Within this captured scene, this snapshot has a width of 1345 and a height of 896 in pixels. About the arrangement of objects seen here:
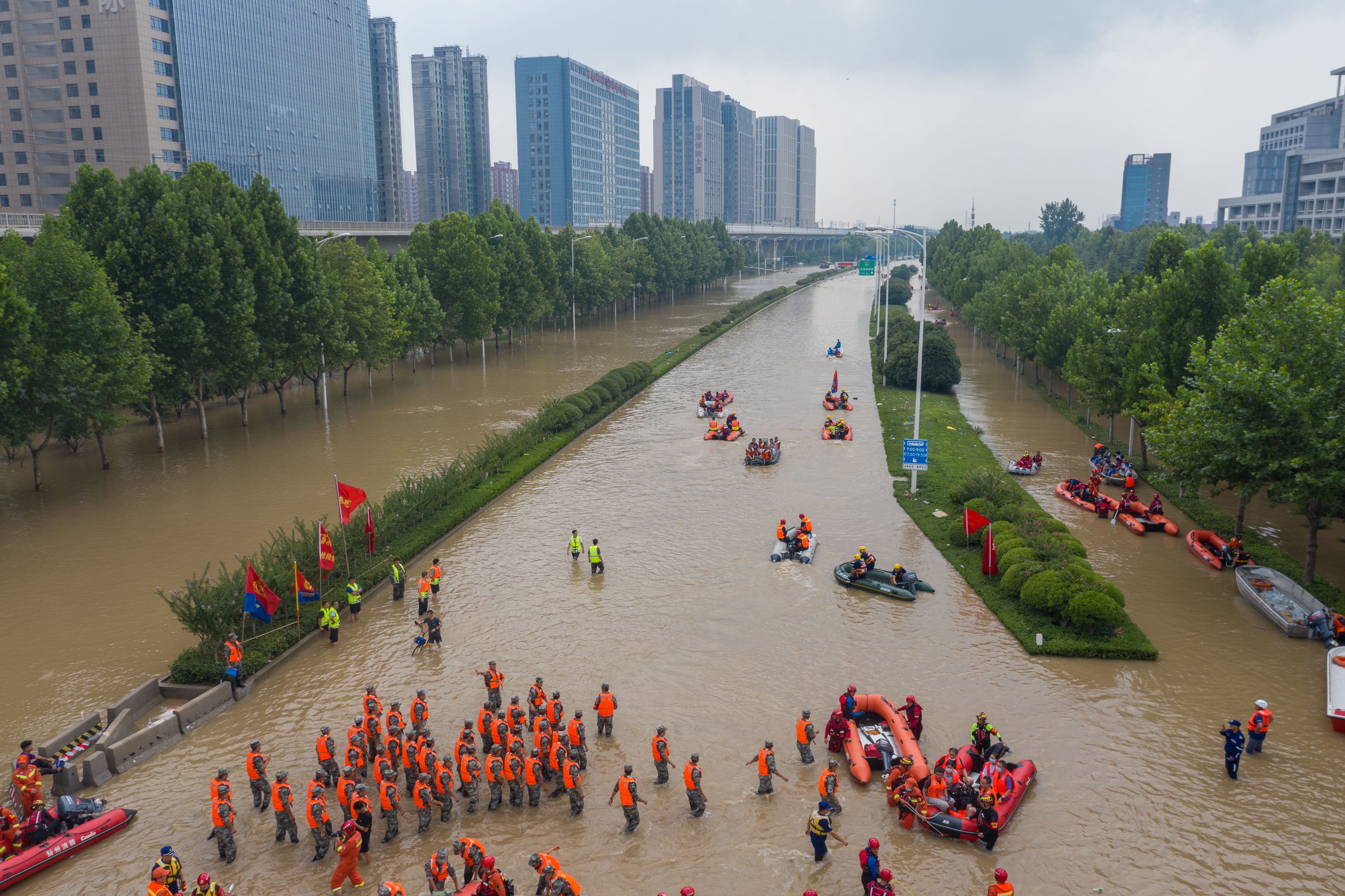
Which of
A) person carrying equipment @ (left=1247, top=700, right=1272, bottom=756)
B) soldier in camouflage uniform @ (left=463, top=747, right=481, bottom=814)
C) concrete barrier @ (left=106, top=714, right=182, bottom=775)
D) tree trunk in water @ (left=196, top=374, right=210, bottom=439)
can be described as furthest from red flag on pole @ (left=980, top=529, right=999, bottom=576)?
tree trunk in water @ (left=196, top=374, right=210, bottom=439)

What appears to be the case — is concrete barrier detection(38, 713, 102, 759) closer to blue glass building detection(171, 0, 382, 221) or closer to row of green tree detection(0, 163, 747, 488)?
row of green tree detection(0, 163, 747, 488)

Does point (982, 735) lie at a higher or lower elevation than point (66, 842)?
higher

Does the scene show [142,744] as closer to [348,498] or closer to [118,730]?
[118,730]

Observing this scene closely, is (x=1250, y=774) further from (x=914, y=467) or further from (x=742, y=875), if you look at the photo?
(x=914, y=467)

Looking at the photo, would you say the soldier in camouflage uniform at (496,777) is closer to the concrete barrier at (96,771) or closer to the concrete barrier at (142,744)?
the concrete barrier at (142,744)

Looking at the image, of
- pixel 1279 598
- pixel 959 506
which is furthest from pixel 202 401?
pixel 1279 598

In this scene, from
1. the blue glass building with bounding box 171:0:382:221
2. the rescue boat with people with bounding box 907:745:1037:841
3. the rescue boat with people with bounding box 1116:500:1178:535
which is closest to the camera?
the rescue boat with people with bounding box 907:745:1037:841

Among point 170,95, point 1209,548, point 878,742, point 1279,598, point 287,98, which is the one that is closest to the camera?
point 878,742
